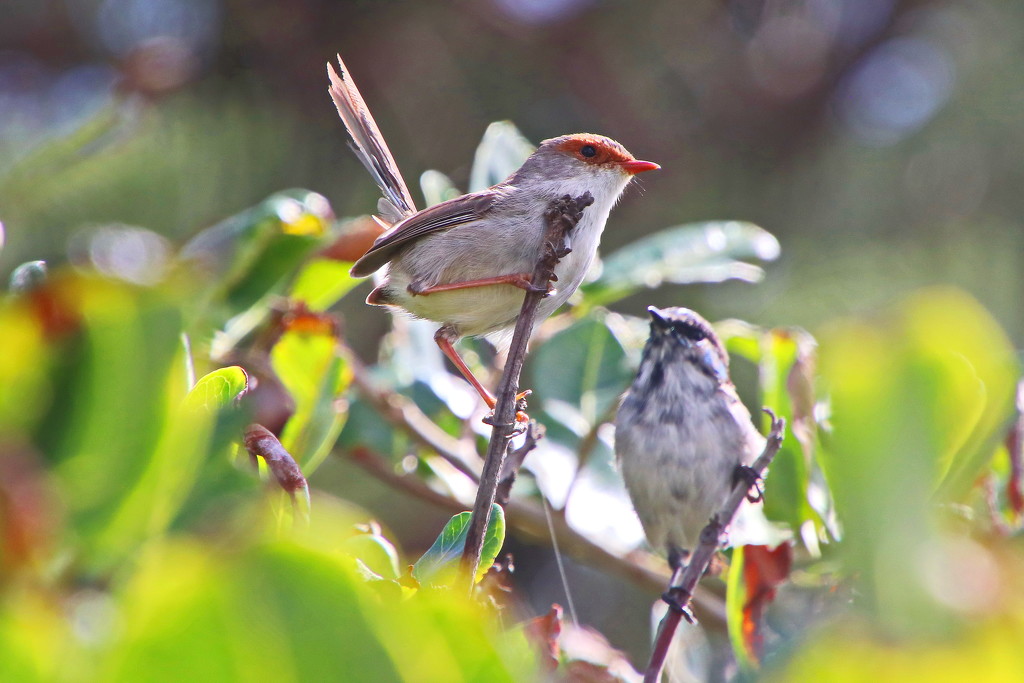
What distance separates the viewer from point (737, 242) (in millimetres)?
2701

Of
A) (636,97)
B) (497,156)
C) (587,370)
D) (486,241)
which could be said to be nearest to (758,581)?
(587,370)

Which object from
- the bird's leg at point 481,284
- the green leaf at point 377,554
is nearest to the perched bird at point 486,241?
the bird's leg at point 481,284

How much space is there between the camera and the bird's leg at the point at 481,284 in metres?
2.43

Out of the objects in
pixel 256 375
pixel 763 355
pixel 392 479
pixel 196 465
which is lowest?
pixel 392 479

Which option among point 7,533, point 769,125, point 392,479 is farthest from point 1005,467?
point 769,125

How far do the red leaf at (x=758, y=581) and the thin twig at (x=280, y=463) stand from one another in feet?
3.30

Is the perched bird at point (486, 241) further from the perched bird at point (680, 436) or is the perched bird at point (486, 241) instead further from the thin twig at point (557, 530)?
the perched bird at point (680, 436)

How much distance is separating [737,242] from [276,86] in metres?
2.67

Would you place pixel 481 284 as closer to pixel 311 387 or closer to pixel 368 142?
pixel 311 387

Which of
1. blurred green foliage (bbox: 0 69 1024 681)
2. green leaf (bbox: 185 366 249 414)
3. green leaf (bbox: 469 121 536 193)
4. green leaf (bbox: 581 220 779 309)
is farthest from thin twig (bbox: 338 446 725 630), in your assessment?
green leaf (bbox: 185 366 249 414)

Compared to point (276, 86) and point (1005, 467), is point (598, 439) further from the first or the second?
point (276, 86)

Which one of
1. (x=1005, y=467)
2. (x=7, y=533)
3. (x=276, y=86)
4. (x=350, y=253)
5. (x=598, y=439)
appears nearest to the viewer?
(x=7, y=533)

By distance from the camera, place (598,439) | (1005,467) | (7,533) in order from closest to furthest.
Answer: (7,533), (1005,467), (598,439)

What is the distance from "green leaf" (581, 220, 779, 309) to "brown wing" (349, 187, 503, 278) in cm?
38
